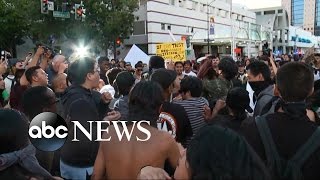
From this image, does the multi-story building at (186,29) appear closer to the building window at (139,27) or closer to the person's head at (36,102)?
the building window at (139,27)

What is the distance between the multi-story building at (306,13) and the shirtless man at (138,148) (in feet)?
537

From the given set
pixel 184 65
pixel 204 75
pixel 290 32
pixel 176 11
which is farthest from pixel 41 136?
pixel 290 32

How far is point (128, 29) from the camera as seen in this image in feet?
103

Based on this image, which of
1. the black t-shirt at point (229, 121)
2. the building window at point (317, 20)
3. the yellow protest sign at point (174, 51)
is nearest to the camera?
the black t-shirt at point (229, 121)

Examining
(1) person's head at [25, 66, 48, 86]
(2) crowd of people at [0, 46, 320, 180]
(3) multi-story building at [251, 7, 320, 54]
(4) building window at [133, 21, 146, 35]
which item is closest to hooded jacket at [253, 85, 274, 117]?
(2) crowd of people at [0, 46, 320, 180]

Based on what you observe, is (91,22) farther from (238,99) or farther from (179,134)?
(238,99)

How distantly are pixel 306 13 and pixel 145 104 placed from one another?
169m

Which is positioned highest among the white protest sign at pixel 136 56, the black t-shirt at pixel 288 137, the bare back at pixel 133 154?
the white protest sign at pixel 136 56

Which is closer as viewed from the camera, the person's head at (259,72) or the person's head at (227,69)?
the person's head at (259,72)

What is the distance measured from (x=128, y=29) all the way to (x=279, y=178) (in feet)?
97.2

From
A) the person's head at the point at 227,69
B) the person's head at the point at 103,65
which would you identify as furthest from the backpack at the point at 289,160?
the person's head at the point at 103,65

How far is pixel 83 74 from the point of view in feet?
12.8

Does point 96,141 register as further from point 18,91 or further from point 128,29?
point 128,29

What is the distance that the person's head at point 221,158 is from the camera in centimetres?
170
